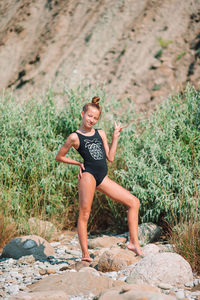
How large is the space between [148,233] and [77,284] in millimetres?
2012

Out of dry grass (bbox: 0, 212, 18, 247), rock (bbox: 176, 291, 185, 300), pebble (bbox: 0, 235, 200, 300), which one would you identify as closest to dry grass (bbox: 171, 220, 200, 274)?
pebble (bbox: 0, 235, 200, 300)

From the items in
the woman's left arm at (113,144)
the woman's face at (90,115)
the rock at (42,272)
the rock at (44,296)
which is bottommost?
the rock at (42,272)

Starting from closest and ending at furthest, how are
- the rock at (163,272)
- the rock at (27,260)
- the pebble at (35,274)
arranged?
the pebble at (35,274), the rock at (163,272), the rock at (27,260)

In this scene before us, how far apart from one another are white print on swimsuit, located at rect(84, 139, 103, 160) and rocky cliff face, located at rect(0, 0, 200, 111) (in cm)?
930

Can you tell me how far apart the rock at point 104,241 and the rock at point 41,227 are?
56cm

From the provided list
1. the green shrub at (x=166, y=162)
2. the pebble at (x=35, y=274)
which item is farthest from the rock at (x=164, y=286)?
the green shrub at (x=166, y=162)

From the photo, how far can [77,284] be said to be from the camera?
3.18 meters

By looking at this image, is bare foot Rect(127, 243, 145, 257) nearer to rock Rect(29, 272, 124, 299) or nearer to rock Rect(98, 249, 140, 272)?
rock Rect(98, 249, 140, 272)

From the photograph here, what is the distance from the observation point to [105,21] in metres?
17.0

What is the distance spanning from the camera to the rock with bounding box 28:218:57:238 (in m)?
5.09

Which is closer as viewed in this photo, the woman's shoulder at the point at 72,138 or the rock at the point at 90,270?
the rock at the point at 90,270

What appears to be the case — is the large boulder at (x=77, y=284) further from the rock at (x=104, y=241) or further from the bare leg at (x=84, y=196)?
the rock at (x=104, y=241)

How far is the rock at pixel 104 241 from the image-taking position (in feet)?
16.4

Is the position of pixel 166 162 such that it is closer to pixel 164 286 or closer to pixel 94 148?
pixel 94 148
